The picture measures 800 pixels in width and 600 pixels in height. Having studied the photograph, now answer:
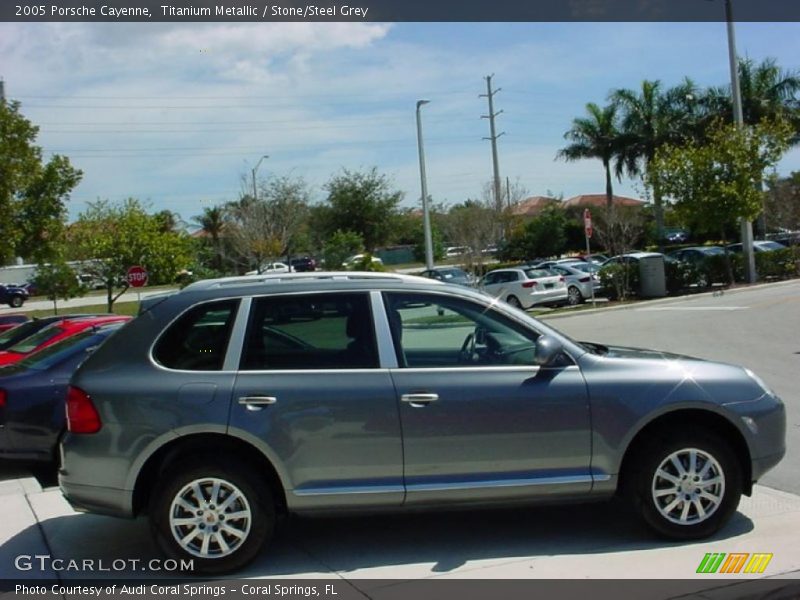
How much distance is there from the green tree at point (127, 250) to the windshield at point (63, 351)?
2057 cm

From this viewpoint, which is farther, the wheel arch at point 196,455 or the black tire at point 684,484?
the black tire at point 684,484

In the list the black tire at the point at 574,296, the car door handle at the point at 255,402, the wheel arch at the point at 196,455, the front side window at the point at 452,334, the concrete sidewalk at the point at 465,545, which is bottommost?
the concrete sidewalk at the point at 465,545

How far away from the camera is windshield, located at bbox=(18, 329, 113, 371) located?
823 centimetres

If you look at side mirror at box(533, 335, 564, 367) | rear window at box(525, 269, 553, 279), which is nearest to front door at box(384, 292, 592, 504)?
side mirror at box(533, 335, 564, 367)

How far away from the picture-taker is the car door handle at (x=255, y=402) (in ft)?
16.3

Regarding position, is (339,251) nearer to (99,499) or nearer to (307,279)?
(307,279)

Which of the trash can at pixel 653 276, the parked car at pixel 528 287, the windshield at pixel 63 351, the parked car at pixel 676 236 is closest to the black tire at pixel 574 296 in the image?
the parked car at pixel 528 287

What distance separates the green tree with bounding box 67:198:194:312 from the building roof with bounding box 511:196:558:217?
27450mm

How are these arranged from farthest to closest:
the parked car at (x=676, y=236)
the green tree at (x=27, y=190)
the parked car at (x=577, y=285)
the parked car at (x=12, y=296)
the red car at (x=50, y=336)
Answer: the parked car at (x=676, y=236), the parked car at (x=12, y=296), the parked car at (x=577, y=285), the green tree at (x=27, y=190), the red car at (x=50, y=336)

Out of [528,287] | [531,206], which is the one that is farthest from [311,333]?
[531,206]

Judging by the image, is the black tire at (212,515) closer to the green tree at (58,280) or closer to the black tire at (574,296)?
the black tire at (574,296)

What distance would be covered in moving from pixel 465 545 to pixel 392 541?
0.49m

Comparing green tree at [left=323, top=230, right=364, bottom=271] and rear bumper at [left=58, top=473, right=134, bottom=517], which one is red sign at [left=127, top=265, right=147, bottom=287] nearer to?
green tree at [left=323, top=230, right=364, bottom=271]

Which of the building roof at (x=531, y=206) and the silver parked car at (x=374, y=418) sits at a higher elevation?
the building roof at (x=531, y=206)
